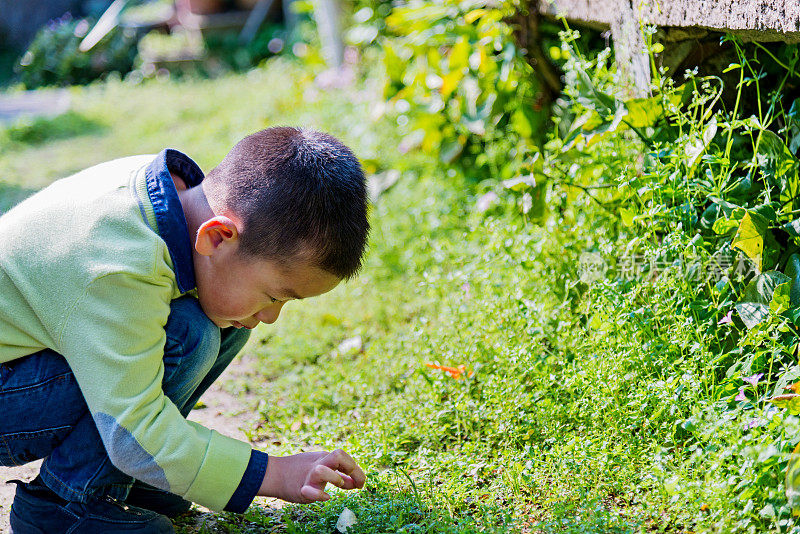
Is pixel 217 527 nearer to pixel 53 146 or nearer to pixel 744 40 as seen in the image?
pixel 744 40

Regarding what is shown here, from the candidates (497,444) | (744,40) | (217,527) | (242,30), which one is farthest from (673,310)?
(242,30)

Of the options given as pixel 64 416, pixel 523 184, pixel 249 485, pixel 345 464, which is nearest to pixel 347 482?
pixel 345 464

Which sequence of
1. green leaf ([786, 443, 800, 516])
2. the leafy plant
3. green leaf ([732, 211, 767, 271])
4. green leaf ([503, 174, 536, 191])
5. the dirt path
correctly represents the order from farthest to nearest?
the leafy plant, green leaf ([503, 174, 536, 191]), the dirt path, green leaf ([732, 211, 767, 271]), green leaf ([786, 443, 800, 516])

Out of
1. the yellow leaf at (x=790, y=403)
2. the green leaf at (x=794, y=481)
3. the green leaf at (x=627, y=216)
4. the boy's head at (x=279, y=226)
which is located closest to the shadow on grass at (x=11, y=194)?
the boy's head at (x=279, y=226)

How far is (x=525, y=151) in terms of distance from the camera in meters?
3.20

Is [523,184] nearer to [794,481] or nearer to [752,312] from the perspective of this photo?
[752,312]

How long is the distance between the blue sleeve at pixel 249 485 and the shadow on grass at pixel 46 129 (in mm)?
5056

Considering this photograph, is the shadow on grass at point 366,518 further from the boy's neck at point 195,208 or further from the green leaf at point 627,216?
the green leaf at point 627,216

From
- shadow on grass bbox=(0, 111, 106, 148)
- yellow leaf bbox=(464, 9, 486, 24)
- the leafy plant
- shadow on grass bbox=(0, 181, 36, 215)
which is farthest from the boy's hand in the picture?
the leafy plant

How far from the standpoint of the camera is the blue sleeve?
167cm

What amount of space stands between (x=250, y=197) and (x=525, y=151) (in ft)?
5.73

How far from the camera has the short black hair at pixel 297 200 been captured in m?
1.67

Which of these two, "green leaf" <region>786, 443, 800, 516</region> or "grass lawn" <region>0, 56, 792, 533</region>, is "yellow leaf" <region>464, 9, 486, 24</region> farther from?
"green leaf" <region>786, 443, 800, 516</region>

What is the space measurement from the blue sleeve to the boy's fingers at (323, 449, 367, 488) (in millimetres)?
137
